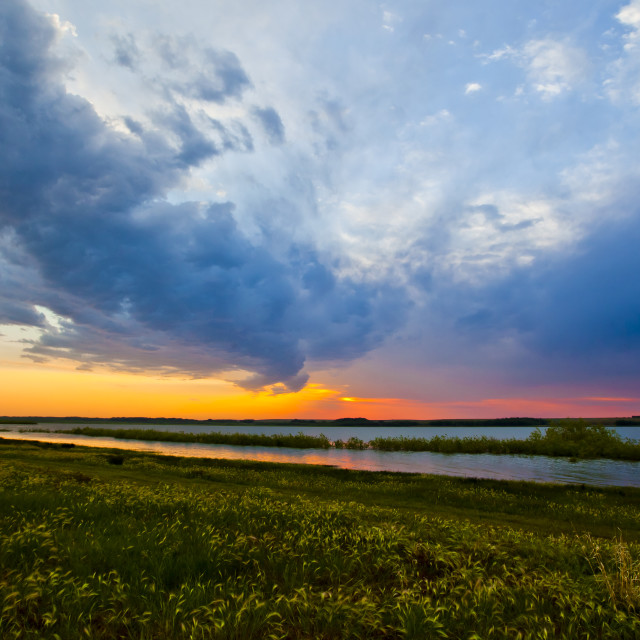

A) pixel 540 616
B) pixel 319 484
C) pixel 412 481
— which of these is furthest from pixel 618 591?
pixel 412 481

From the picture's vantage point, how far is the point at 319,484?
92.9ft

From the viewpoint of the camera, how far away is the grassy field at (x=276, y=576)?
4945 mm

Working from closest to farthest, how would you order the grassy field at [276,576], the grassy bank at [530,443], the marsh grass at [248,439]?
the grassy field at [276,576] < the grassy bank at [530,443] < the marsh grass at [248,439]

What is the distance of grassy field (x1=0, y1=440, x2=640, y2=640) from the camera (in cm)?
495

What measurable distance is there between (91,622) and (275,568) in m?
2.98

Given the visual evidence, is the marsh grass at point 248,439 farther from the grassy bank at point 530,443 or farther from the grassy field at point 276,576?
the grassy field at point 276,576

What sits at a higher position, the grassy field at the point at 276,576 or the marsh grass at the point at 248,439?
the grassy field at the point at 276,576

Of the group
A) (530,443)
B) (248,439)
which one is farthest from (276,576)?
(248,439)

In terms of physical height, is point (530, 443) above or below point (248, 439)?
above

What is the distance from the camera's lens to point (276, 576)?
677cm

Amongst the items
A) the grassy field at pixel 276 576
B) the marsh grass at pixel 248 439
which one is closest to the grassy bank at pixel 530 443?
the marsh grass at pixel 248 439

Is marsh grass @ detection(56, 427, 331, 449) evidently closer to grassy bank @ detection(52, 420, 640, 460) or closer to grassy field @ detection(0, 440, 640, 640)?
grassy bank @ detection(52, 420, 640, 460)

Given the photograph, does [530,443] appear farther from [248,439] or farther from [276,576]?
[276,576]

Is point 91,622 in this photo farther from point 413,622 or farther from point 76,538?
point 413,622
